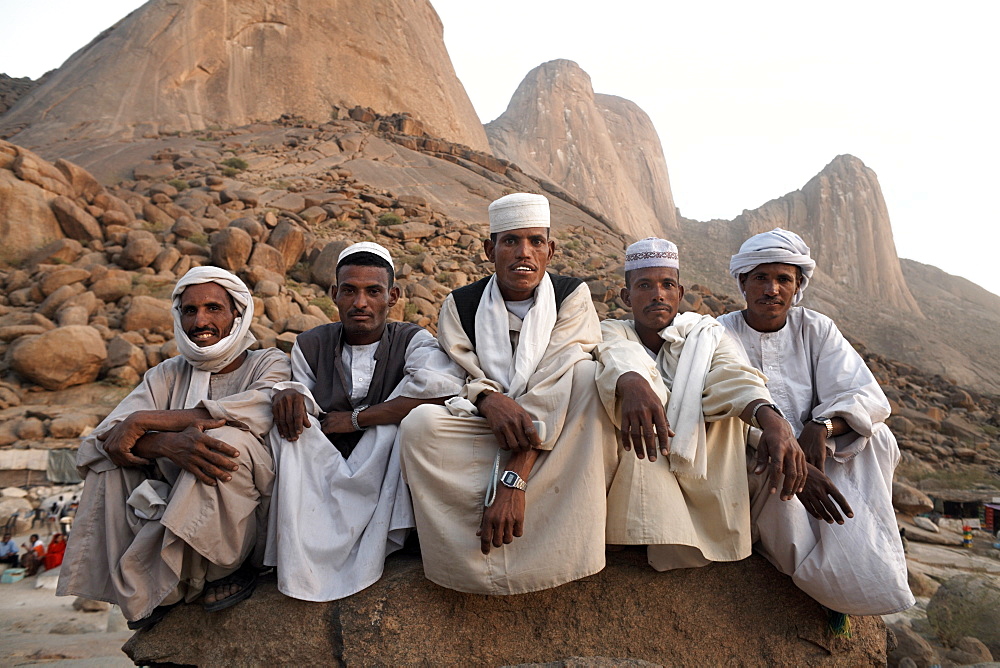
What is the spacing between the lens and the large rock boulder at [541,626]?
7.22 feet

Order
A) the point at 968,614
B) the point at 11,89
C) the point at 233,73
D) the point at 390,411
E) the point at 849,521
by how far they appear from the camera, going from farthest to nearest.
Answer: the point at 11,89, the point at 233,73, the point at 968,614, the point at 390,411, the point at 849,521

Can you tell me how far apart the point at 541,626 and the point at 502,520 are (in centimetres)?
54

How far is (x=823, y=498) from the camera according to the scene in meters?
2.15

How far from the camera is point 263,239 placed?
10258 mm

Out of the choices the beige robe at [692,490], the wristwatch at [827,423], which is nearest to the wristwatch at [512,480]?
the beige robe at [692,490]

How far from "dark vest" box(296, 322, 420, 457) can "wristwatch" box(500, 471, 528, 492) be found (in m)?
0.84

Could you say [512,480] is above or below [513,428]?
below

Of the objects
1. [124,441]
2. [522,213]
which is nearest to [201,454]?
[124,441]

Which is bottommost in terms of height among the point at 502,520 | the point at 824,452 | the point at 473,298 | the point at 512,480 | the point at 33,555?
the point at 33,555

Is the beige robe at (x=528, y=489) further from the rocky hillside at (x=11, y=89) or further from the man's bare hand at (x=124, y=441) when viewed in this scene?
the rocky hillside at (x=11, y=89)

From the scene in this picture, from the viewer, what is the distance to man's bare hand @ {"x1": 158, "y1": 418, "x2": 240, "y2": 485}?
2.21 metres

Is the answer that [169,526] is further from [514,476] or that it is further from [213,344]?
[514,476]

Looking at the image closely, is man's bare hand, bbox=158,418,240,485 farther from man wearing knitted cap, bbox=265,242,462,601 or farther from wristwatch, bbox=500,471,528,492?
wristwatch, bbox=500,471,528,492

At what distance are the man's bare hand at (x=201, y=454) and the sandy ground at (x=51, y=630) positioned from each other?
77.6 inches
